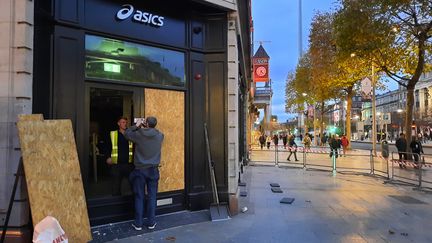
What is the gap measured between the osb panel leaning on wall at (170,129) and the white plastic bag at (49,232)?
3.03 metres

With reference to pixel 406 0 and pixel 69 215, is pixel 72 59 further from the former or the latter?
pixel 406 0

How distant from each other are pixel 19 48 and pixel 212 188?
421 cm

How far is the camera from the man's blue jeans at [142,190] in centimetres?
652

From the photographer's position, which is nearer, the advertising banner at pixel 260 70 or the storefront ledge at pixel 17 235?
the storefront ledge at pixel 17 235

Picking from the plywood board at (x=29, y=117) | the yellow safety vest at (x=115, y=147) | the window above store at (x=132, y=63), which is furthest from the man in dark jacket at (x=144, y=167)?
the plywood board at (x=29, y=117)

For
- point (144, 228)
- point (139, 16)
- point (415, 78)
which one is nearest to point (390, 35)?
point (415, 78)

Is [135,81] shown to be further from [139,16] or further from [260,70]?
[260,70]

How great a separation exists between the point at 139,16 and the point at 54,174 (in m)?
3.47

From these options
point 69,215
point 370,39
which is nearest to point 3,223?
point 69,215

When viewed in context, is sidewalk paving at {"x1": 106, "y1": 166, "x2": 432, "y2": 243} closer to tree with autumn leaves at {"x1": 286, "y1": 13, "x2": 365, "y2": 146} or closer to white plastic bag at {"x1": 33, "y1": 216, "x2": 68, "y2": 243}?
white plastic bag at {"x1": 33, "y1": 216, "x2": 68, "y2": 243}

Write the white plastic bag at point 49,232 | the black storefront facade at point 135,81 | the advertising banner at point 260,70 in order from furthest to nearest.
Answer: the advertising banner at point 260,70 → the black storefront facade at point 135,81 → the white plastic bag at point 49,232

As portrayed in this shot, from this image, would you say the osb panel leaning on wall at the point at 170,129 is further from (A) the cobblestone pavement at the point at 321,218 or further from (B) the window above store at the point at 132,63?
(A) the cobblestone pavement at the point at 321,218

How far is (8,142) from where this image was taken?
16.9 feet

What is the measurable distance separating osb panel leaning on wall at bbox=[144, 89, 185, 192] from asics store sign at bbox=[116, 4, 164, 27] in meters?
1.25
